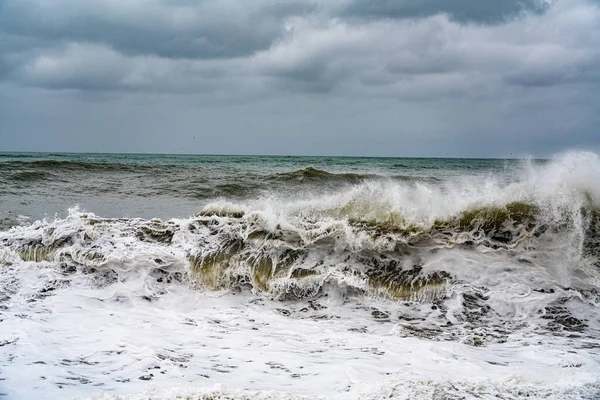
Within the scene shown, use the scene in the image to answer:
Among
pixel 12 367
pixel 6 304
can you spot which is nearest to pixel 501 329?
pixel 12 367

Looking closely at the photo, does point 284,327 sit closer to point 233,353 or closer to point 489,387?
point 233,353

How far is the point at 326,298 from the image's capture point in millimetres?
6281

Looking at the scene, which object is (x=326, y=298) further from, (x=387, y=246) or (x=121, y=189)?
(x=121, y=189)

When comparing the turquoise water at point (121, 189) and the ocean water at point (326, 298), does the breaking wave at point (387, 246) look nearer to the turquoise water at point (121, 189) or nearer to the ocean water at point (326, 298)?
the ocean water at point (326, 298)

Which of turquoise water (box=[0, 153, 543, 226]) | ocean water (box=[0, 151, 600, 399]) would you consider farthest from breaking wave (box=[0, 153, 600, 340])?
turquoise water (box=[0, 153, 543, 226])

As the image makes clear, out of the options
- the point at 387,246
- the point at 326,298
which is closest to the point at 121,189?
the point at 387,246

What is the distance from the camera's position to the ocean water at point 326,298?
12.0ft

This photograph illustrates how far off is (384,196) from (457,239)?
1.50 metres

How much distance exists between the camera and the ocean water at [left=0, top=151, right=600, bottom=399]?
12.0 feet

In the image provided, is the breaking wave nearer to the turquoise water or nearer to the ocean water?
the ocean water

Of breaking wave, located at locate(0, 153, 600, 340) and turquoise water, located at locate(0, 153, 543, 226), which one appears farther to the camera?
turquoise water, located at locate(0, 153, 543, 226)

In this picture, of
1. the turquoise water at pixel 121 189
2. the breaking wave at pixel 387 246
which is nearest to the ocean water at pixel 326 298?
the breaking wave at pixel 387 246

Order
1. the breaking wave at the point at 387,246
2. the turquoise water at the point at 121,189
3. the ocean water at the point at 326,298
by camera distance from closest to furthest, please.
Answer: the ocean water at the point at 326,298 → the breaking wave at the point at 387,246 → the turquoise water at the point at 121,189

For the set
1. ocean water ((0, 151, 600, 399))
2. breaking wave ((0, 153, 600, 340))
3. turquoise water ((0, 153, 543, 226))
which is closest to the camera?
ocean water ((0, 151, 600, 399))
